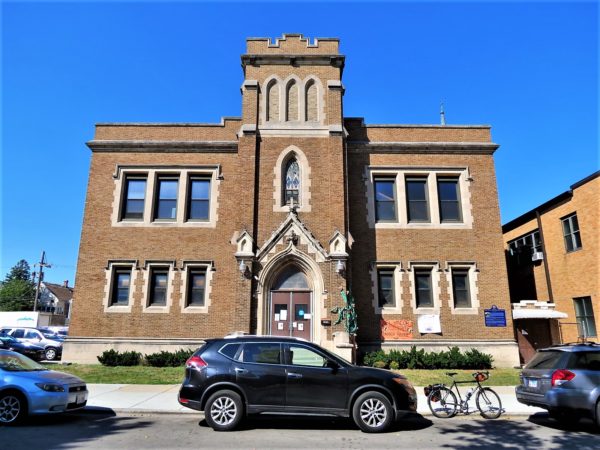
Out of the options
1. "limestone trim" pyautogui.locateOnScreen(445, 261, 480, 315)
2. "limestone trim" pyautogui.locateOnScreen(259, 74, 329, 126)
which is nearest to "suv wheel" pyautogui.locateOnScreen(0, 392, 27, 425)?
"limestone trim" pyautogui.locateOnScreen(259, 74, 329, 126)

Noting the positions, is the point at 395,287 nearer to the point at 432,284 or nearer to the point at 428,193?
the point at 432,284

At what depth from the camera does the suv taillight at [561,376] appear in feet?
27.2

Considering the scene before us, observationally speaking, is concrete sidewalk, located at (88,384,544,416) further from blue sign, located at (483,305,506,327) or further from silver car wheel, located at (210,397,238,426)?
blue sign, located at (483,305,506,327)

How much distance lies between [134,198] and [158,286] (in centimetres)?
430

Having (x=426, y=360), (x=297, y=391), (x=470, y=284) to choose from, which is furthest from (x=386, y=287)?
(x=297, y=391)

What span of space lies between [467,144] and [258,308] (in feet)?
39.8

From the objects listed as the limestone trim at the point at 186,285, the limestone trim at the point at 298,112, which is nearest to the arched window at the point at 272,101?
the limestone trim at the point at 298,112

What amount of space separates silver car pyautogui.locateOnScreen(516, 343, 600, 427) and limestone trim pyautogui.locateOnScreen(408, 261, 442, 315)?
28.2 ft

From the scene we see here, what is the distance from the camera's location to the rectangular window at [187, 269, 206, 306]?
18078mm

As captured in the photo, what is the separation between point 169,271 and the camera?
18188 millimetres

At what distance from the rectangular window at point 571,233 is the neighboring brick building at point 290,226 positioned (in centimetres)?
462

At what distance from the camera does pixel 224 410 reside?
26.1 feet

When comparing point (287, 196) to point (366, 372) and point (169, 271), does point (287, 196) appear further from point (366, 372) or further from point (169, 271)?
point (366, 372)

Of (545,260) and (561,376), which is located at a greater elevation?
(545,260)
